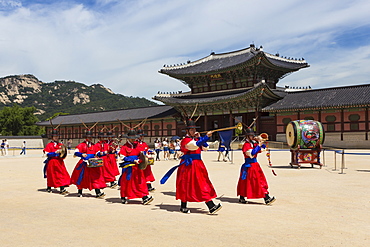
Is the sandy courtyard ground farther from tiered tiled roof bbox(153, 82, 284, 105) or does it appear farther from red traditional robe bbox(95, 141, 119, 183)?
tiered tiled roof bbox(153, 82, 284, 105)

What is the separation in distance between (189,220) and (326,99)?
85.4ft

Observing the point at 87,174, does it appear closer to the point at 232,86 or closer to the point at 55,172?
the point at 55,172

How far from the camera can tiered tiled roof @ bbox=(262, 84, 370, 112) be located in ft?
87.2

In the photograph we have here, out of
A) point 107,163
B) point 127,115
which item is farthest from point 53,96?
point 107,163

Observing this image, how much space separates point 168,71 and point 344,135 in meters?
20.8

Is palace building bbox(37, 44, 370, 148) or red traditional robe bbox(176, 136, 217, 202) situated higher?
palace building bbox(37, 44, 370, 148)

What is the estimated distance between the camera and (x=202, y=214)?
6305mm

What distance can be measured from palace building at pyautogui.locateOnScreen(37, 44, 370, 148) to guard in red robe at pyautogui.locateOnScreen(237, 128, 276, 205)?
58.6 feet

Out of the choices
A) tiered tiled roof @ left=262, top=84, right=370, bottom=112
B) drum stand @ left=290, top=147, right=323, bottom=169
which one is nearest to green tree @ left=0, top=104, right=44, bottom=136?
tiered tiled roof @ left=262, top=84, right=370, bottom=112

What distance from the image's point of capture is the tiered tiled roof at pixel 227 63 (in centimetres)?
3434

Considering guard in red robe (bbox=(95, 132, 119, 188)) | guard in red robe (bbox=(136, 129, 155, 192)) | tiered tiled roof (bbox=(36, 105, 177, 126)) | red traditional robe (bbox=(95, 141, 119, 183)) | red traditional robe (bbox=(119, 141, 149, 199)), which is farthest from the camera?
tiered tiled roof (bbox=(36, 105, 177, 126))

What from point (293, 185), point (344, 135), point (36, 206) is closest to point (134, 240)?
point (36, 206)

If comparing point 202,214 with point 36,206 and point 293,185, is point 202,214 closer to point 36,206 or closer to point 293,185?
point 36,206

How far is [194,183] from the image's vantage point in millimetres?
6422
